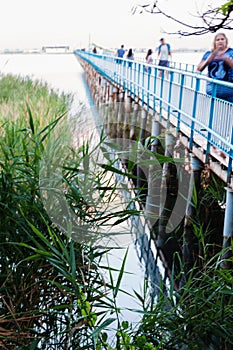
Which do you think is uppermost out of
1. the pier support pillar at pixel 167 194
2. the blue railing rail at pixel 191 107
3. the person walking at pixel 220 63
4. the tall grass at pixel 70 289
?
the person walking at pixel 220 63

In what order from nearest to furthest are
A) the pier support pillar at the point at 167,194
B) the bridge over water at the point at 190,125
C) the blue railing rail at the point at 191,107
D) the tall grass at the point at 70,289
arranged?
the tall grass at the point at 70,289 → the bridge over water at the point at 190,125 → the blue railing rail at the point at 191,107 → the pier support pillar at the point at 167,194

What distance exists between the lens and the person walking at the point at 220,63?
5375mm

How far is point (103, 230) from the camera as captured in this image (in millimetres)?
3162

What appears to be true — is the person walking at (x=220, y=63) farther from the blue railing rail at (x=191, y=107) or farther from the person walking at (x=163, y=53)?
the person walking at (x=163, y=53)

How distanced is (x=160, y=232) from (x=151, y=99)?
11.8ft

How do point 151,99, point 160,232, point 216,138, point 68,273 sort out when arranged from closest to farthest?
1. point 68,273
2. point 216,138
3. point 160,232
4. point 151,99

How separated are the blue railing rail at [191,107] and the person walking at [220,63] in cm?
9

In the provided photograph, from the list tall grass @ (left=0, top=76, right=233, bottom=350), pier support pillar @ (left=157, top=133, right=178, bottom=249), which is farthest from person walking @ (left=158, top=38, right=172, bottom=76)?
tall grass @ (left=0, top=76, right=233, bottom=350)

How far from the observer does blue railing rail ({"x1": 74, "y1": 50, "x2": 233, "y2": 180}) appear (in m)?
5.05

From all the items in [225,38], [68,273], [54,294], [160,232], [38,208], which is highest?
[225,38]

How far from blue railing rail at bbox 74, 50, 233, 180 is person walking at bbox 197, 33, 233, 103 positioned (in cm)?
9

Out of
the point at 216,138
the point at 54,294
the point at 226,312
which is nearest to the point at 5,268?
the point at 54,294

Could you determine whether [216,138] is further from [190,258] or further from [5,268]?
[5,268]

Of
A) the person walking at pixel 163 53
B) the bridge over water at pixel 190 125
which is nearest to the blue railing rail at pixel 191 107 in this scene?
the bridge over water at pixel 190 125
